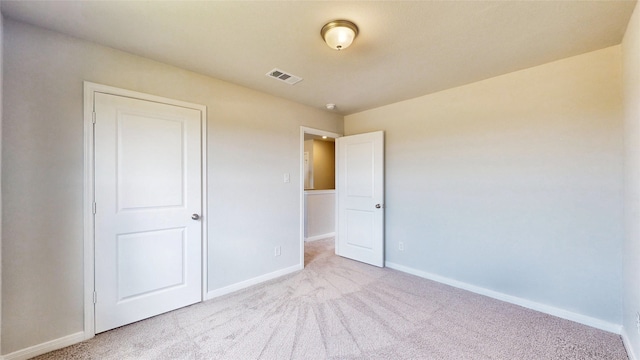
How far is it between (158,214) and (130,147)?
62 centimetres

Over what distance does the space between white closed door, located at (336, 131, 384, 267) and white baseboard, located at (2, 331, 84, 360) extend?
10.0ft

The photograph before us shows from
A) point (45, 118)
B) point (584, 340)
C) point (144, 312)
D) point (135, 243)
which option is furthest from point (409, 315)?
point (45, 118)

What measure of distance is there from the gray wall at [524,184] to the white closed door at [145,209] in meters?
2.58

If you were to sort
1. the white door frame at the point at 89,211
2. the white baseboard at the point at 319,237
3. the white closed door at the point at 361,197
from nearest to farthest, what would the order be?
the white door frame at the point at 89,211 → the white closed door at the point at 361,197 → the white baseboard at the point at 319,237

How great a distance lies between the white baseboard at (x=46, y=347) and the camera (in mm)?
1703

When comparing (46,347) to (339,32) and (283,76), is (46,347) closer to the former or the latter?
Answer: (283,76)

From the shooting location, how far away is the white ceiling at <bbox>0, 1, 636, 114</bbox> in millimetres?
1578

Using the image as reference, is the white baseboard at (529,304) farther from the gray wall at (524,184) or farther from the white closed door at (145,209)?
the white closed door at (145,209)

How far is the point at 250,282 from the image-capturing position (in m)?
2.92

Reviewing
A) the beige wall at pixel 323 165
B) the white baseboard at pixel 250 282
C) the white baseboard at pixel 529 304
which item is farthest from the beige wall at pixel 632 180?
the beige wall at pixel 323 165

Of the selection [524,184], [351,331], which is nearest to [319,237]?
[351,331]

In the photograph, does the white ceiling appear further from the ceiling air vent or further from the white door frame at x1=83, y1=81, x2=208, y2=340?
the white door frame at x1=83, y1=81, x2=208, y2=340

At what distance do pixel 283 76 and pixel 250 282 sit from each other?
232 cm

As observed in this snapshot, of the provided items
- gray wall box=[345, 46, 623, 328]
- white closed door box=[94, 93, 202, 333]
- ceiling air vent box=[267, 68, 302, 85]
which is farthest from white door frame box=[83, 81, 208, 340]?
gray wall box=[345, 46, 623, 328]
